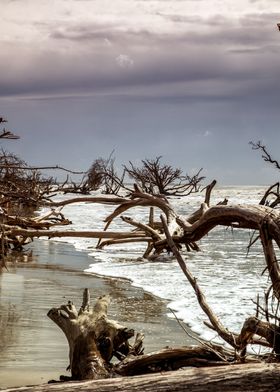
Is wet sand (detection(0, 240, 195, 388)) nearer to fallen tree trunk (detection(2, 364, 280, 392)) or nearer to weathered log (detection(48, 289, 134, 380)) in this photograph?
weathered log (detection(48, 289, 134, 380))

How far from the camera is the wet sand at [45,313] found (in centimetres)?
523

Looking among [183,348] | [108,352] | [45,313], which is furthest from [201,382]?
[45,313]

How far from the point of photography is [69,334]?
191 inches

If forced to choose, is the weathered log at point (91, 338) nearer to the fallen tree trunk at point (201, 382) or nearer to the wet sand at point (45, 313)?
the wet sand at point (45, 313)

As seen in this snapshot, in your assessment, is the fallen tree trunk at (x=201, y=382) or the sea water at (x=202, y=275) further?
the sea water at (x=202, y=275)

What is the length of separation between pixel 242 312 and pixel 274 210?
384cm

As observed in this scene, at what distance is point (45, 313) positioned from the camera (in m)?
7.22

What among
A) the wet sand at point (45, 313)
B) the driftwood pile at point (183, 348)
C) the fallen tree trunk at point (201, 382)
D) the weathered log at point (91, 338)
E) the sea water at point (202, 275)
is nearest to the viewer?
the fallen tree trunk at point (201, 382)

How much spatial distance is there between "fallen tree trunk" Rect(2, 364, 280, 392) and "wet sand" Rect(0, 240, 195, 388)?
138cm

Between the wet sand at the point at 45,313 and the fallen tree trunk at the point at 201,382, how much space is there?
1382mm

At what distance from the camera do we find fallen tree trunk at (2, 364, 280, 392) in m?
3.44

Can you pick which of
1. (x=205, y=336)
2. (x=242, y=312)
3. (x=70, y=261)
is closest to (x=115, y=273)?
(x=70, y=261)

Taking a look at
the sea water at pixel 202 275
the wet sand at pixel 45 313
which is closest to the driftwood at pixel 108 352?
the wet sand at pixel 45 313

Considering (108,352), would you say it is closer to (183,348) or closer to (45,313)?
(183,348)
